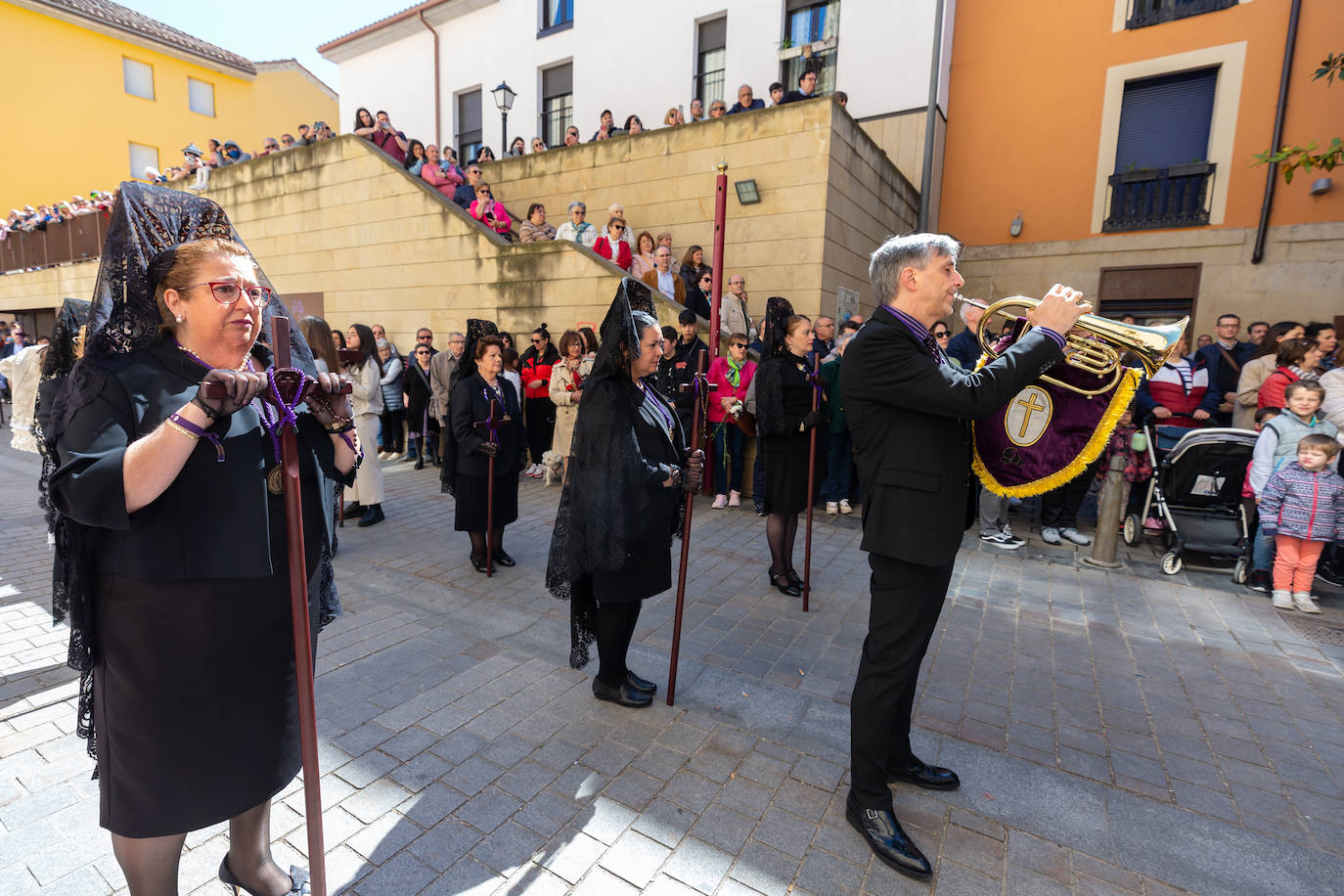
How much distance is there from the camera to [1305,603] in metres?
5.11

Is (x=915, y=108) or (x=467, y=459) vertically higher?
(x=915, y=108)

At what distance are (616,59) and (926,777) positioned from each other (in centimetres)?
1780

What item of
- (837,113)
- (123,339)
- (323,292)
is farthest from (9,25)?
Result: (123,339)

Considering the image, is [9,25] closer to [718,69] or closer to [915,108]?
[718,69]

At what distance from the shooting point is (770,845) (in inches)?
99.9

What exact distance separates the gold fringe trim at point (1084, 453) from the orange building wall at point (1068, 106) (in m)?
12.8

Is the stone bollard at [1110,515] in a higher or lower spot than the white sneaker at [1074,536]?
higher

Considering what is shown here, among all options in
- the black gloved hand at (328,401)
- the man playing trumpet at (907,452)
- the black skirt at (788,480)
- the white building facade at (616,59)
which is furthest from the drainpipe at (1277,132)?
the black gloved hand at (328,401)

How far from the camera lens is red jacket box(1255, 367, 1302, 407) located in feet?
20.0

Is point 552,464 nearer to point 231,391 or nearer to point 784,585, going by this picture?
point 784,585

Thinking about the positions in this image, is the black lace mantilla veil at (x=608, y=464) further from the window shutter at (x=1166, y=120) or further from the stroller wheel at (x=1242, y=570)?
the window shutter at (x=1166, y=120)

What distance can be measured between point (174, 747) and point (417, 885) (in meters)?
1.05

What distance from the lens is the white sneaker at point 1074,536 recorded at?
6.64 metres

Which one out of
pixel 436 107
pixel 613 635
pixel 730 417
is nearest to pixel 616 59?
pixel 436 107
